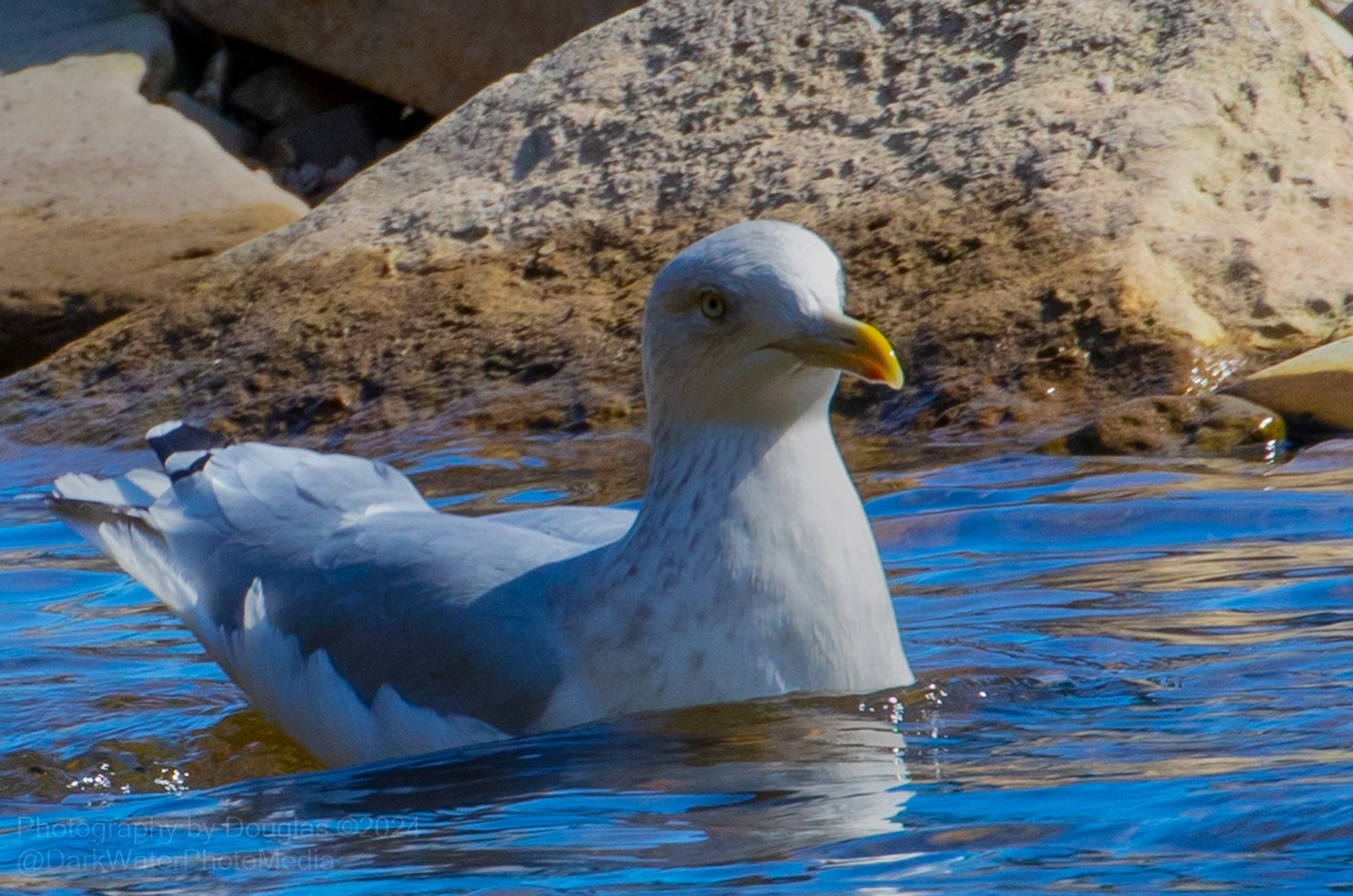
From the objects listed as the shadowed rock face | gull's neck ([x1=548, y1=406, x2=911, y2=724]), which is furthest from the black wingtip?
the shadowed rock face

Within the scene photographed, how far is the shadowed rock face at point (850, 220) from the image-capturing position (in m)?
6.68

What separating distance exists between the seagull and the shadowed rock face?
2871mm

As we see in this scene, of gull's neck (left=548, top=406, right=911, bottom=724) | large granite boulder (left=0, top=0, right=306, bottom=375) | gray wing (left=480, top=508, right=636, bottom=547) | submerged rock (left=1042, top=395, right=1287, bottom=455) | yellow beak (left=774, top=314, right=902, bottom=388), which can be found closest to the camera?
yellow beak (left=774, top=314, right=902, bottom=388)

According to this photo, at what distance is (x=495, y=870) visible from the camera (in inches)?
109

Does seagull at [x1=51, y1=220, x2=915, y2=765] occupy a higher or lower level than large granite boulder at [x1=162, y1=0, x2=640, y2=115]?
lower

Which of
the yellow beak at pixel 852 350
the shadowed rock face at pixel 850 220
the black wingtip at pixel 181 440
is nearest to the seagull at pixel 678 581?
the yellow beak at pixel 852 350

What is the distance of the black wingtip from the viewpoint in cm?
476

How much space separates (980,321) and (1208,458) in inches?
48.9

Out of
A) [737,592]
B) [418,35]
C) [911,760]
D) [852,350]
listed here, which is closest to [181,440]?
[737,592]

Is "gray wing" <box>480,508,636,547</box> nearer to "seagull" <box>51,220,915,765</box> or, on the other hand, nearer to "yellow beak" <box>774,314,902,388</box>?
"seagull" <box>51,220,915,765</box>

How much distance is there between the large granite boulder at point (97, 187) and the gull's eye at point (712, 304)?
5.87 m

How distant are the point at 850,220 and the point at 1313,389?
1945mm

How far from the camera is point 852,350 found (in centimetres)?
336

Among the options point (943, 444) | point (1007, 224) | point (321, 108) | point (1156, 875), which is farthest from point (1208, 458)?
point (321, 108)
